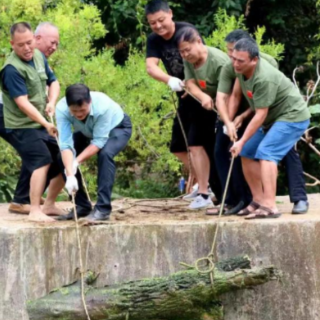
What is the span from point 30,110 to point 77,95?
61 cm

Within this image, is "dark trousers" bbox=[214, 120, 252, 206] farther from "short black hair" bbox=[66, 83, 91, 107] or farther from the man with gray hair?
the man with gray hair

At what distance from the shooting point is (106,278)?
280 inches

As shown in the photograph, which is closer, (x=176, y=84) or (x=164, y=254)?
(x=164, y=254)

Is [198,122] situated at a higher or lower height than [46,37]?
lower

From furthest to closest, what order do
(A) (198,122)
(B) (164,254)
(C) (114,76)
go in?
1. (C) (114,76)
2. (A) (198,122)
3. (B) (164,254)

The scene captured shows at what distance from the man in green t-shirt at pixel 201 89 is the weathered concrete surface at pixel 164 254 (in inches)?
39.5

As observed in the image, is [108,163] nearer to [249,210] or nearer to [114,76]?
[249,210]

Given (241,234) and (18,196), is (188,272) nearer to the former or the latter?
(241,234)

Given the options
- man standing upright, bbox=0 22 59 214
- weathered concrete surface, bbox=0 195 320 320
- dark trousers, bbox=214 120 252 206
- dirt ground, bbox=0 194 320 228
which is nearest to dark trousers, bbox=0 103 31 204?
man standing upright, bbox=0 22 59 214

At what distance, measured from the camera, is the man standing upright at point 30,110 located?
7.45m

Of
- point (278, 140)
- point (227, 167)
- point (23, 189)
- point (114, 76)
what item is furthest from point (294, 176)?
point (114, 76)

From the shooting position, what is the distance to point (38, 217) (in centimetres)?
745

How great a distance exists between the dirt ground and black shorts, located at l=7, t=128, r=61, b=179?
17.9 inches

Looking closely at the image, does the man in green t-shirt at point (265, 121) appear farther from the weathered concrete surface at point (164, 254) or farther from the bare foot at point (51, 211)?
the bare foot at point (51, 211)
